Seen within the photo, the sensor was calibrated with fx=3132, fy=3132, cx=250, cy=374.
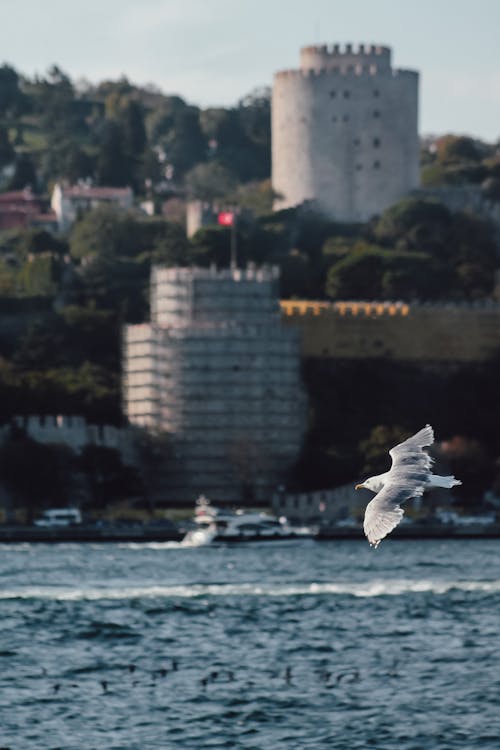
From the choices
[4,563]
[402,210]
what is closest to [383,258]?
[402,210]

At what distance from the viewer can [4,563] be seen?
98375 millimetres

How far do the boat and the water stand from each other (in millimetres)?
7104

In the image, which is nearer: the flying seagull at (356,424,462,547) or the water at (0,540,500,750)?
the flying seagull at (356,424,462,547)

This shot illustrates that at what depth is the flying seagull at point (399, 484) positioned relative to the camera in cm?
4238

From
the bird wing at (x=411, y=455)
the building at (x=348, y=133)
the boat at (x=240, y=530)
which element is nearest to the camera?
the bird wing at (x=411, y=455)

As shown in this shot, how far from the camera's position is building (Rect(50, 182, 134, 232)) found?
173375 millimetres

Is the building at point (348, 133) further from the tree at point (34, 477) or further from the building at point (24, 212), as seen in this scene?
the tree at point (34, 477)

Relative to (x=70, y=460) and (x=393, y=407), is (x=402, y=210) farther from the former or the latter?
(x=70, y=460)

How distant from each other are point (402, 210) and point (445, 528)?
138 feet

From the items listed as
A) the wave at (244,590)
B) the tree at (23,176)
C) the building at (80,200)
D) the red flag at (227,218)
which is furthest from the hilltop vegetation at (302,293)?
the wave at (244,590)

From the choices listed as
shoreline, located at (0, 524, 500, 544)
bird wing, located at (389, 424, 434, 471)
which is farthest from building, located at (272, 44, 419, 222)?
bird wing, located at (389, 424, 434, 471)

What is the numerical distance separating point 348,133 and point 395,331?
2634 centimetres

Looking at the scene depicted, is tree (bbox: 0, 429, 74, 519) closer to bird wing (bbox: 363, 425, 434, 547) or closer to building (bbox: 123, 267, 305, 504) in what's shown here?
building (bbox: 123, 267, 305, 504)

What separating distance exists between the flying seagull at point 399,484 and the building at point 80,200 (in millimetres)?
126937
